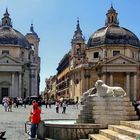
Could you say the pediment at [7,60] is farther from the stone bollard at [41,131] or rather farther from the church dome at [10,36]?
the stone bollard at [41,131]

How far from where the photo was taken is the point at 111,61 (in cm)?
7888

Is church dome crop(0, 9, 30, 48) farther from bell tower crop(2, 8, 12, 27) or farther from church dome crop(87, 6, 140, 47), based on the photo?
church dome crop(87, 6, 140, 47)

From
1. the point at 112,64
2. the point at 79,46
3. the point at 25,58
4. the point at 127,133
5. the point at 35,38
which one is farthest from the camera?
the point at 35,38

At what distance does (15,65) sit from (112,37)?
17951 millimetres

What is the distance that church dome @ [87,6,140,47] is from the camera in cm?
8152

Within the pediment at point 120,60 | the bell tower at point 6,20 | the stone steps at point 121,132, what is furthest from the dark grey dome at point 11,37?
the stone steps at point 121,132

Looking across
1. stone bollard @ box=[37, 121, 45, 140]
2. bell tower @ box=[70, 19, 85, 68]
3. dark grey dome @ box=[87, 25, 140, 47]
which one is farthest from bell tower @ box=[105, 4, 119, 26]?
stone bollard @ box=[37, 121, 45, 140]

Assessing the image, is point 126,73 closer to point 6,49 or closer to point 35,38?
point 6,49

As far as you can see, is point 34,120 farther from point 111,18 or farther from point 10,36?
point 111,18

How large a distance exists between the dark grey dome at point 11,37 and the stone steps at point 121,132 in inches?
2728

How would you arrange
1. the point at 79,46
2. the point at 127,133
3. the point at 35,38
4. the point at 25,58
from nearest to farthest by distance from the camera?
1. the point at 127,133
2. the point at 25,58
3. the point at 79,46
4. the point at 35,38

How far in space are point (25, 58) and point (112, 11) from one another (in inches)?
753

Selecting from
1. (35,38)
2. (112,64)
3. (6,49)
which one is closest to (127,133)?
(112,64)

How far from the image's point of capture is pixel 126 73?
79.0 m
